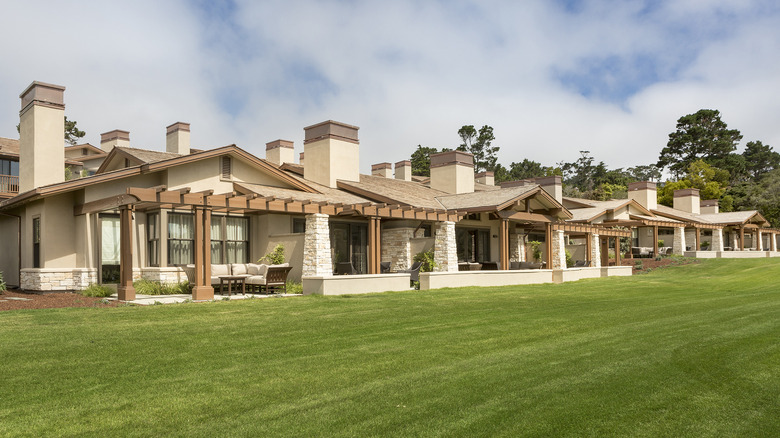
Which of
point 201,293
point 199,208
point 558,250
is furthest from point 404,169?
point 201,293

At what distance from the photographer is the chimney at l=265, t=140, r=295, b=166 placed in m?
30.8

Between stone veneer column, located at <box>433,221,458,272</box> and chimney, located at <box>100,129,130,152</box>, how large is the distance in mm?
17958

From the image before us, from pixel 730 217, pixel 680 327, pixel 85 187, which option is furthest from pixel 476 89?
pixel 730 217

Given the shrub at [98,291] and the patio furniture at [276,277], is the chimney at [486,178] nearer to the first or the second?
the patio furniture at [276,277]

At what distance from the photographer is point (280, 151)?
30.8m

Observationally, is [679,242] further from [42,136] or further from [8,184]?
[8,184]

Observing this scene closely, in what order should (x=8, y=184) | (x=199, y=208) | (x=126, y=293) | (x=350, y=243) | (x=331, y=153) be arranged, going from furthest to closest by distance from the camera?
(x=8, y=184), (x=331, y=153), (x=350, y=243), (x=199, y=208), (x=126, y=293)

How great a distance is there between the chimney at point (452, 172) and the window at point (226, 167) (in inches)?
498

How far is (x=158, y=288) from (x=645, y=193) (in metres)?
37.4

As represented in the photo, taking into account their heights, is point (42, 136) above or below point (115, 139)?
below

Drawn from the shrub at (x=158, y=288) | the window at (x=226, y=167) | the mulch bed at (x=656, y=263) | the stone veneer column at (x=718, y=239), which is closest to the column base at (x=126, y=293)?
the shrub at (x=158, y=288)

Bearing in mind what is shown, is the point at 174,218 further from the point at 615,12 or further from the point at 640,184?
the point at 640,184

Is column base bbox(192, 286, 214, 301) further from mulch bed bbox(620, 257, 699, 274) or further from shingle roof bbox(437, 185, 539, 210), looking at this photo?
mulch bed bbox(620, 257, 699, 274)

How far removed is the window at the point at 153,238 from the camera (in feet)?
58.3
